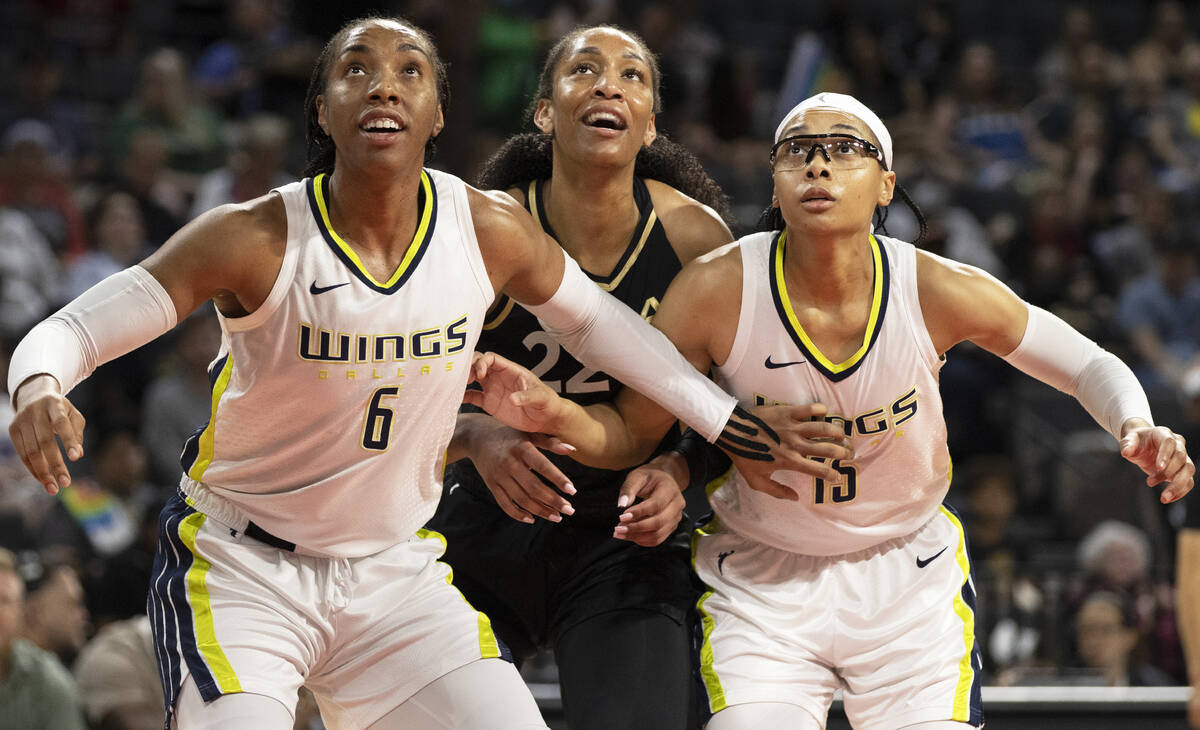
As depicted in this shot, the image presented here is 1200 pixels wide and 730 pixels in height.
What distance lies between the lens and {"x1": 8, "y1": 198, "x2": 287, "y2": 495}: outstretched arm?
2938mm

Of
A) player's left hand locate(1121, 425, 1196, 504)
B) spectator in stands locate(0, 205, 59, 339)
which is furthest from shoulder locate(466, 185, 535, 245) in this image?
spectator in stands locate(0, 205, 59, 339)

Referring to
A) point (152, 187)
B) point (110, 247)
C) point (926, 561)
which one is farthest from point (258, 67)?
point (926, 561)

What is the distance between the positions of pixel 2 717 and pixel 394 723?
2515 mm

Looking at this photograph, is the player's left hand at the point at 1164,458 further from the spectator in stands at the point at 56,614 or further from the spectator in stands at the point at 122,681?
the spectator in stands at the point at 56,614

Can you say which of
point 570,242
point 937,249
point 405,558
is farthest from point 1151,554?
point 405,558

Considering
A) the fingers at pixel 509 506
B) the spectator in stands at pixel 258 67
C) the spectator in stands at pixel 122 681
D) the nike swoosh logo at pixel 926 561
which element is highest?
the spectator in stands at pixel 258 67

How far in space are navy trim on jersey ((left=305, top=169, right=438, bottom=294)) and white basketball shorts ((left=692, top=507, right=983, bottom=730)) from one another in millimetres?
1091

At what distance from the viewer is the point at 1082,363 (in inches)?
141

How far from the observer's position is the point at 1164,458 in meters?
3.26

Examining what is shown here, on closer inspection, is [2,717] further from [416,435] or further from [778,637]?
[778,637]

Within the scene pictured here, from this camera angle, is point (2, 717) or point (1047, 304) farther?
point (1047, 304)

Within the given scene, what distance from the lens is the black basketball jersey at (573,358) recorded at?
151 inches

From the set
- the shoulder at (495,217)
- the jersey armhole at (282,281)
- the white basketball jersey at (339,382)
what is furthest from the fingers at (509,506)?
the jersey armhole at (282,281)

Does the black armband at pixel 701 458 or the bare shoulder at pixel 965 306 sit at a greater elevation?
the bare shoulder at pixel 965 306
